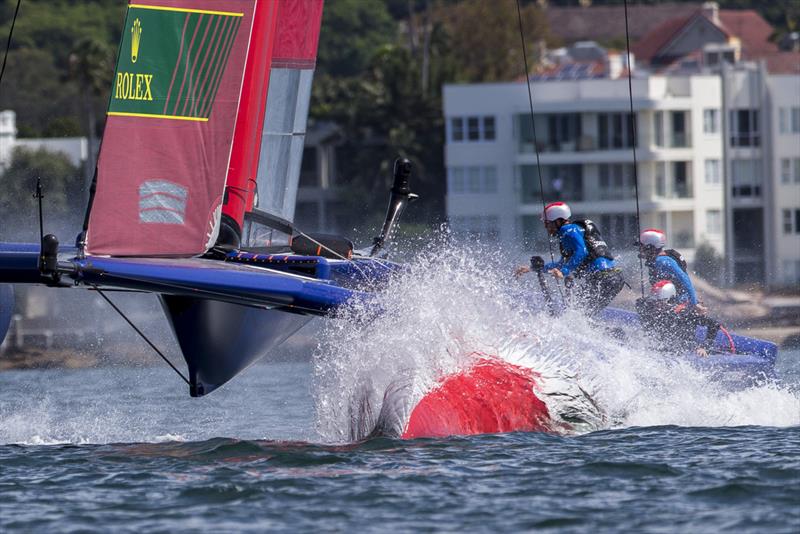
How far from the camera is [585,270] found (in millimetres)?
12305

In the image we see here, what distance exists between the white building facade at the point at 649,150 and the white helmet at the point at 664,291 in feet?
106

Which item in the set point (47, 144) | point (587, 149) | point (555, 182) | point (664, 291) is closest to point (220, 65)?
point (664, 291)

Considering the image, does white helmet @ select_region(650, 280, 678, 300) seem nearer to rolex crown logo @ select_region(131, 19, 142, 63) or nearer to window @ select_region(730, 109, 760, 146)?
rolex crown logo @ select_region(131, 19, 142, 63)

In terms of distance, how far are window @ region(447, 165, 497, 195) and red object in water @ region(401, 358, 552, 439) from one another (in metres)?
34.9

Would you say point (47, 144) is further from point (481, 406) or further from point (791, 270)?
point (481, 406)

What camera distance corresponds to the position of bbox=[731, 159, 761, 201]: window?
45750mm

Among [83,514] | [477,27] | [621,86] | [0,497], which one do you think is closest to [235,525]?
[83,514]

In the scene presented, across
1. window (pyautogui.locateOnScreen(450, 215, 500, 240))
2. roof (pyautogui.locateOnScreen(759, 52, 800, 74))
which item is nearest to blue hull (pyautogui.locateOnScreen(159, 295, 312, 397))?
window (pyautogui.locateOnScreen(450, 215, 500, 240))

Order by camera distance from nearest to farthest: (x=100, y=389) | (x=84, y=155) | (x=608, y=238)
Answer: (x=100, y=389) → (x=608, y=238) → (x=84, y=155)

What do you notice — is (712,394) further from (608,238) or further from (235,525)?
(608,238)

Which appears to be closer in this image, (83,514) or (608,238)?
(83,514)

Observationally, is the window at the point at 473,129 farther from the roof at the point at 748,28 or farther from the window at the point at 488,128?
the roof at the point at 748,28

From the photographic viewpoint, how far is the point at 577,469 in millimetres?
9203

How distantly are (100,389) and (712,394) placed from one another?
312 inches
